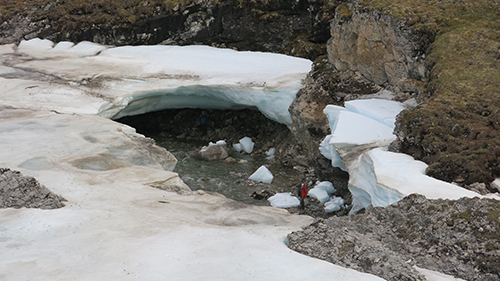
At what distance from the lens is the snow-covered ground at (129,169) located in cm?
766

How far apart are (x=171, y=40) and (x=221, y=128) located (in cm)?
721

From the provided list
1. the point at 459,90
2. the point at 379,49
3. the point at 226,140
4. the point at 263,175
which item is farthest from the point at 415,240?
the point at 226,140

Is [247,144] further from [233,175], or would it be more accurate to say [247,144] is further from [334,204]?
[334,204]

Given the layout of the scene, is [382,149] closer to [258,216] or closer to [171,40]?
[258,216]

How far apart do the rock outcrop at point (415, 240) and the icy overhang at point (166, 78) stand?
1272 centimetres

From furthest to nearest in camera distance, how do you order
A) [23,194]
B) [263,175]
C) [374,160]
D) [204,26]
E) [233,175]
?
[204,26] → [233,175] → [263,175] → [374,160] → [23,194]

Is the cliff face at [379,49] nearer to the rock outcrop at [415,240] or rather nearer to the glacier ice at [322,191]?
the glacier ice at [322,191]

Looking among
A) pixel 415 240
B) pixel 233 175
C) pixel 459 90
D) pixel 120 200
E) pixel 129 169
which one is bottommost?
pixel 233 175

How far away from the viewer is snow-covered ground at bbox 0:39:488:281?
25.1 ft

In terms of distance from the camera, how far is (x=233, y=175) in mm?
21188

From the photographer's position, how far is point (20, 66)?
25922 mm

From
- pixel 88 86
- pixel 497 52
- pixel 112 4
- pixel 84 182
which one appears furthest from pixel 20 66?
pixel 497 52

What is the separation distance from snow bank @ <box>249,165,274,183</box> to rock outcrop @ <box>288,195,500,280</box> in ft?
34.9

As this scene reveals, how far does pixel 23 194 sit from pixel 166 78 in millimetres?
14256
